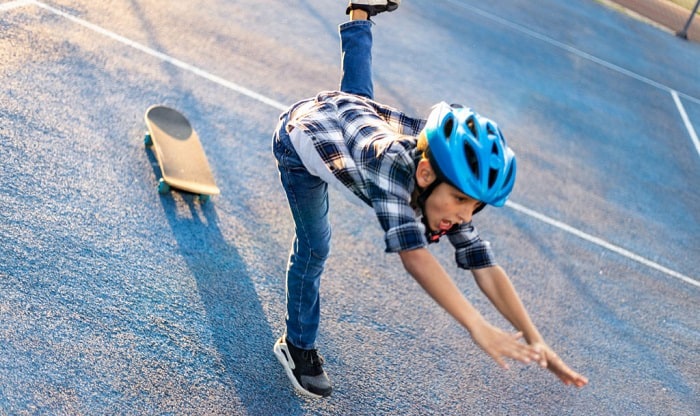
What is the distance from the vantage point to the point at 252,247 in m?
5.28

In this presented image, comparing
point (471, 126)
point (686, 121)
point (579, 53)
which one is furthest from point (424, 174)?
point (579, 53)

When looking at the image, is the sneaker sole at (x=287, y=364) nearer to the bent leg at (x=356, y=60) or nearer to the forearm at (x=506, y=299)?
the forearm at (x=506, y=299)

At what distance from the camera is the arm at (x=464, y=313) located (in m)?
2.69

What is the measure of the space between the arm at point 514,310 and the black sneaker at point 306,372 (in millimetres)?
1274

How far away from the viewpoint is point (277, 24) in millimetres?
9906

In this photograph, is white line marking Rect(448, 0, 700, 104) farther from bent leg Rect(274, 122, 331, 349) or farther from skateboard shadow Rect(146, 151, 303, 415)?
bent leg Rect(274, 122, 331, 349)

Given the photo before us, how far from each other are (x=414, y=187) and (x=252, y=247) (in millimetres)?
2414

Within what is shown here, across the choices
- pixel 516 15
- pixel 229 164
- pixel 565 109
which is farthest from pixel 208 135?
pixel 516 15

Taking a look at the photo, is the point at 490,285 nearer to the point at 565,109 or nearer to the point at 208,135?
the point at 208,135

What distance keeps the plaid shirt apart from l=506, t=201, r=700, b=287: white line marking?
3953 millimetres

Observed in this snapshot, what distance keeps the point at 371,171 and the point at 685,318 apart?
467cm

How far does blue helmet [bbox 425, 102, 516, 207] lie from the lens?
297cm

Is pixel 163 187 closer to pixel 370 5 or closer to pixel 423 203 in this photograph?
pixel 370 5

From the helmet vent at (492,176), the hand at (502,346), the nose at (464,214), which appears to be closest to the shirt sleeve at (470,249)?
the nose at (464,214)
